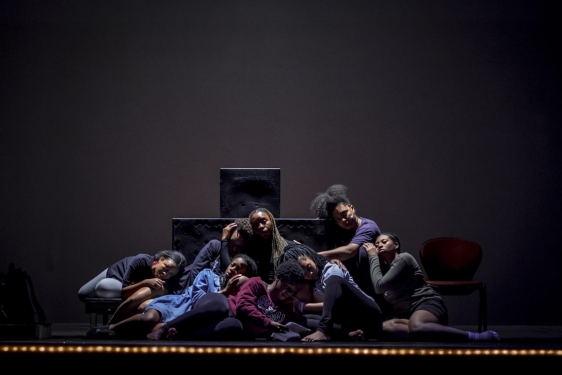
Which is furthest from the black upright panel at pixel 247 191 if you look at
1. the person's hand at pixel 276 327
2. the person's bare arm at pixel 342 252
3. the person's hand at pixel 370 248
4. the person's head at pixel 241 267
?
the person's hand at pixel 276 327

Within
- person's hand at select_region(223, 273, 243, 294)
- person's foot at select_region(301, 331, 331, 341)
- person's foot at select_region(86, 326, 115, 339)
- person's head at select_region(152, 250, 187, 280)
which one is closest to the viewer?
person's foot at select_region(301, 331, 331, 341)

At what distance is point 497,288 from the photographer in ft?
18.5

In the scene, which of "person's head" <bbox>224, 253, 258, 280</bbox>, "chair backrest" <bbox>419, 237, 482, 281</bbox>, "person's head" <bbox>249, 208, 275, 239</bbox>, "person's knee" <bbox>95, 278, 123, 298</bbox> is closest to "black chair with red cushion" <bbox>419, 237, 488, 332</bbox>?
"chair backrest" <bbox>419, 237, 482, 281</bbox>

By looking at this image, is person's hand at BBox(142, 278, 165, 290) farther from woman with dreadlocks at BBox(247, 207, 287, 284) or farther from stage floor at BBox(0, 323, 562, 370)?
stage floor at BBox(0, 323, 562, 370)

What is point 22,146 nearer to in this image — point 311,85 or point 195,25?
point 195,25

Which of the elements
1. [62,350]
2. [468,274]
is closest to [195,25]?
[468,274]

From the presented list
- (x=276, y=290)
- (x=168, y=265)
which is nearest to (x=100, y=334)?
(x=168, y=265)

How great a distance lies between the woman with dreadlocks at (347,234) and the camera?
4.03m

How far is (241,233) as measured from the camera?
402 centimetres

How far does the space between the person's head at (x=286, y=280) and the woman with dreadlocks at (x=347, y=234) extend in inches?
22.7

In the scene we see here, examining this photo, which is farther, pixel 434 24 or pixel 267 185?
pixel 434 24

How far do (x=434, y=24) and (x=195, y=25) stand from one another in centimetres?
243

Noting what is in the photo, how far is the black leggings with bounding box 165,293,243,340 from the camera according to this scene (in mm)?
3270

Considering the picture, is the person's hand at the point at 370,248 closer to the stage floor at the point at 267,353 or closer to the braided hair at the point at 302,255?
the braided hair at the point at 302,255
